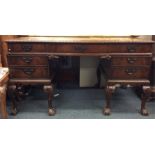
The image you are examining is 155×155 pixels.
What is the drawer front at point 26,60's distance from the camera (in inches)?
66.2

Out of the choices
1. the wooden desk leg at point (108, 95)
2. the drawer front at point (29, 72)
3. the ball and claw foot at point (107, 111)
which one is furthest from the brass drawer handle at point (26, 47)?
the ball and claw foot at point (107, 111)

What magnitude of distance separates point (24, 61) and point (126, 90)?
1269 mm

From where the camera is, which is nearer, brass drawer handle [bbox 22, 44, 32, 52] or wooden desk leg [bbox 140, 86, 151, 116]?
brass drawer handle [bbox 22, 44, 32, 52]

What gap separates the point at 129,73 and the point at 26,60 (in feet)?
2.69

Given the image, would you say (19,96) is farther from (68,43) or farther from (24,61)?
(68,43)

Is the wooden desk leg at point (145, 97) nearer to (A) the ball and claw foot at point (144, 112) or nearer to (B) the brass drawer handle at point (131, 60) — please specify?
(A) the ball and claw foot at point (144, 112)

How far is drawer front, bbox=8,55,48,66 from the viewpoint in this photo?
1.68 meters

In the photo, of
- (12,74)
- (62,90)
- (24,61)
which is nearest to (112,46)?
(24,61)

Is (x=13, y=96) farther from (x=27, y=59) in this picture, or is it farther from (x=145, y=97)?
(x=145, y=97)

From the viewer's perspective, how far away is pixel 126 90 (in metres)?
2.46

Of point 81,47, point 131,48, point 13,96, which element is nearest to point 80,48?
point 81,47

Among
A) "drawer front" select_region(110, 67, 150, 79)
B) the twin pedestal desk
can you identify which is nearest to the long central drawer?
the twin pedestal desk

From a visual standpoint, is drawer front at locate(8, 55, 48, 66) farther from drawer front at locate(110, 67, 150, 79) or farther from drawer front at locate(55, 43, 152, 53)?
drawer front at locate(110, 67, 150, 79)

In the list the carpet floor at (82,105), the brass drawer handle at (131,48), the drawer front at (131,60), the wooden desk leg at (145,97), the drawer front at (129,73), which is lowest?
the carpet floor at (82,105)
